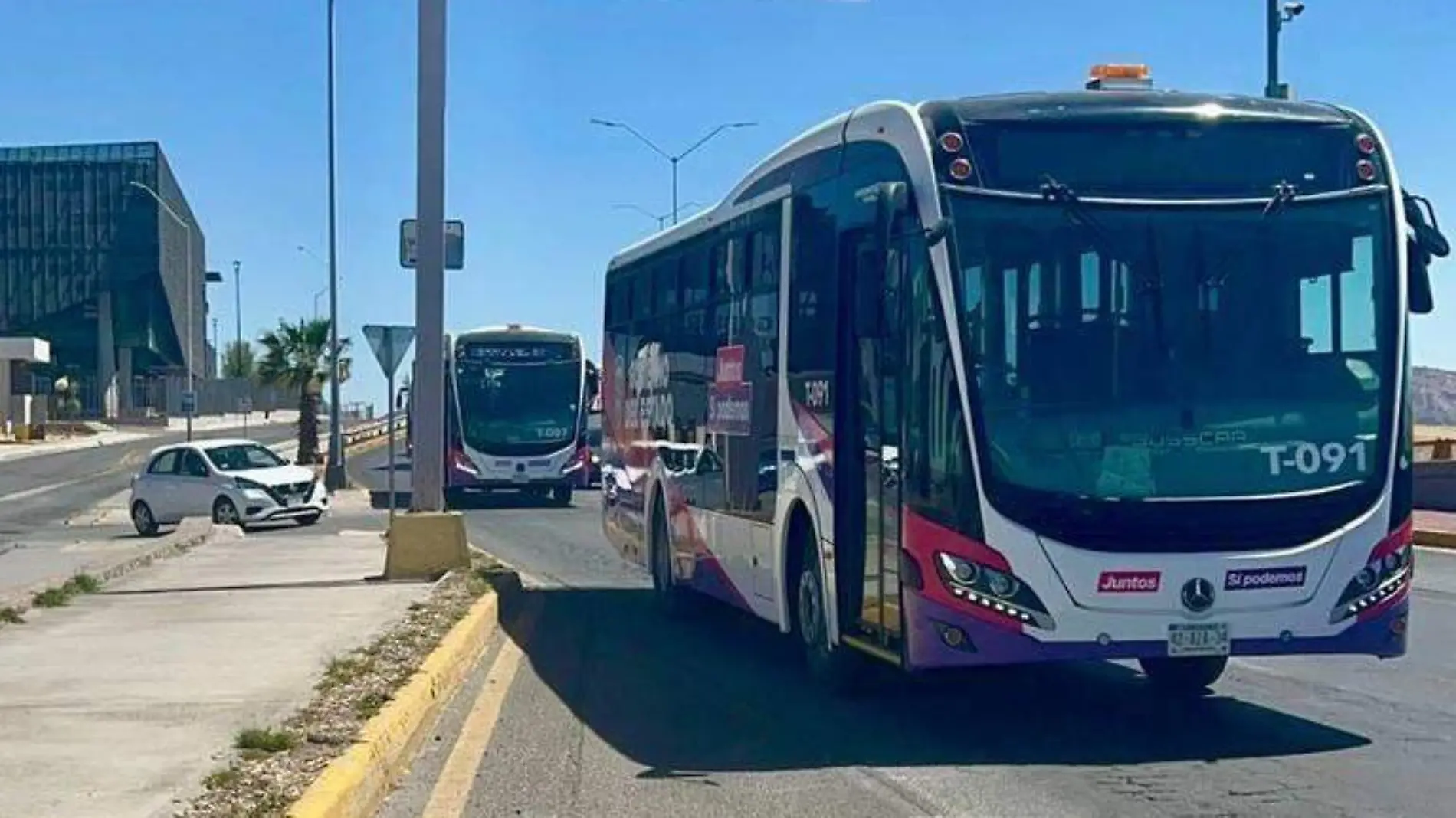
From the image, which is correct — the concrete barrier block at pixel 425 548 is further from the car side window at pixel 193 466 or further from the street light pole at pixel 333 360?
the street light pole at pixel 333 360

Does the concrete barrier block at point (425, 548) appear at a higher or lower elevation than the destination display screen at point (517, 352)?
lower

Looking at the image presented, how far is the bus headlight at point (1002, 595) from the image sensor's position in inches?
376

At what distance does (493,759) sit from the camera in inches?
389

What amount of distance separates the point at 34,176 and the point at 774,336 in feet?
372

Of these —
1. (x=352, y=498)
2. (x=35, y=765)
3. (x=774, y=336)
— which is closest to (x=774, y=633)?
(x=774, y=336)

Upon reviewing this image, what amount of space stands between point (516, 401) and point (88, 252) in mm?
86733

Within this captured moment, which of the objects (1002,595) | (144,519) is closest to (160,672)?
(1002,595)

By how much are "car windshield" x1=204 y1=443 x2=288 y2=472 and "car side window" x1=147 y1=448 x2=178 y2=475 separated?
0.65m

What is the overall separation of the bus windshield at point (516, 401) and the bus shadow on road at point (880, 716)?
23.2m

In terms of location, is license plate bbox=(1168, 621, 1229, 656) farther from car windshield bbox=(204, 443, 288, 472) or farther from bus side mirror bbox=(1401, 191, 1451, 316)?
car windshield bbox=(204, 443, 288, 472)

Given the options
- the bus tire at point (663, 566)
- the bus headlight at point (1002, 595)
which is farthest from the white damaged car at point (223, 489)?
the bus headlight at point (1002, 595)

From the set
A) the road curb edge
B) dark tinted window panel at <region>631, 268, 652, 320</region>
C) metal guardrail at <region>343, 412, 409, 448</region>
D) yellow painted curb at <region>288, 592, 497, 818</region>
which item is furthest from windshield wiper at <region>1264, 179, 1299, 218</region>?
metal guardrail at <region>343, 412, 409, 448</region>

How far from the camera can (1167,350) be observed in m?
9.90

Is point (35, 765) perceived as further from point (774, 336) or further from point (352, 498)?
point (352, 498)
